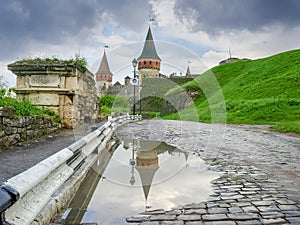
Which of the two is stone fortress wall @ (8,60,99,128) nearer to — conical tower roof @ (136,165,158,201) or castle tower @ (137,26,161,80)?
conical tower roof @ (136,165,158,201)

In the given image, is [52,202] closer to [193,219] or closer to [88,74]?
[193,219]

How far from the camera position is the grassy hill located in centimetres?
2609

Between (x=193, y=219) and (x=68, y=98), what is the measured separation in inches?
261

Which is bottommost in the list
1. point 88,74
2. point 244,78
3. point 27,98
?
point 27,98

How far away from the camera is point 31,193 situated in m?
2.40

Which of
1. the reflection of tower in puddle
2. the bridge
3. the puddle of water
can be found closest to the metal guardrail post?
the bridge

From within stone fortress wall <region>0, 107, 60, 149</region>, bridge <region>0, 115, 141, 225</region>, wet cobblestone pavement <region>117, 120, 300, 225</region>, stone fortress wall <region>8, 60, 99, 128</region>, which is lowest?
wet cobblestone pavement <region>117, 120, 300, 225</region>

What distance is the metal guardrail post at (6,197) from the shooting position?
1.64m

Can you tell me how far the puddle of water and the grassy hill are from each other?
11.6m

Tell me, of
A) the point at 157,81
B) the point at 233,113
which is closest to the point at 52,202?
the point at 233,113

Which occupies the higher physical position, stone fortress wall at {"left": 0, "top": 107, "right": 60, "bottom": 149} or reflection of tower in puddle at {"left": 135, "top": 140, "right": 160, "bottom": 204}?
stone fortress wall at {"left": 0, "top": 107, "right": 60, "bottom": 149}

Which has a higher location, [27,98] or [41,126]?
[27,98]

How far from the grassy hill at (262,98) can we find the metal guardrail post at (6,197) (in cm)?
1565

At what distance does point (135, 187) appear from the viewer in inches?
172
